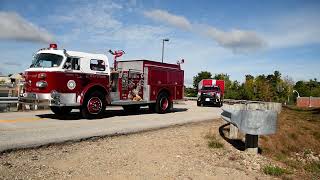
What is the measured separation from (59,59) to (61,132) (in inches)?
170

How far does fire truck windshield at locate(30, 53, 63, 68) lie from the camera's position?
14.1 metres

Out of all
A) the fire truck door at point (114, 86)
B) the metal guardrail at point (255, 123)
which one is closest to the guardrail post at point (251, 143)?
the metal guardrail at point (255, 123)

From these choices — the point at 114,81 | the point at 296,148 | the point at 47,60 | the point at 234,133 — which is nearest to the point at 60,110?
the point at 47,60

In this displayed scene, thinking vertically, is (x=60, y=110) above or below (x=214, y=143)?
above

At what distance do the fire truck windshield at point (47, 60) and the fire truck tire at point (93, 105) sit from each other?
5.80ft

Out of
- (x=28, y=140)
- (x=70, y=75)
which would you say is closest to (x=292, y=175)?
(x=28, y=140)

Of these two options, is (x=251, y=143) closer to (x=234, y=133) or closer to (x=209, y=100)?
(x=234, y=133)

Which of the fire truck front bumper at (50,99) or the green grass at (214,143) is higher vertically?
the fire truck front bumper at (50,99)

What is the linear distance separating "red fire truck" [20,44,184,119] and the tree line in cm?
5420

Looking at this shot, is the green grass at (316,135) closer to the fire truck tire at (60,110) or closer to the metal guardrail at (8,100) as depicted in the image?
the fire truck tire at (60,110)

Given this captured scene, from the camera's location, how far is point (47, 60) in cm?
1421

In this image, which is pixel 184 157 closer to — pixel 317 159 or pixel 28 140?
pixel 28 140

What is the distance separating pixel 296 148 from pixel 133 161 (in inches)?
266

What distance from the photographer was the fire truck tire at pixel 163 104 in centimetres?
1908
